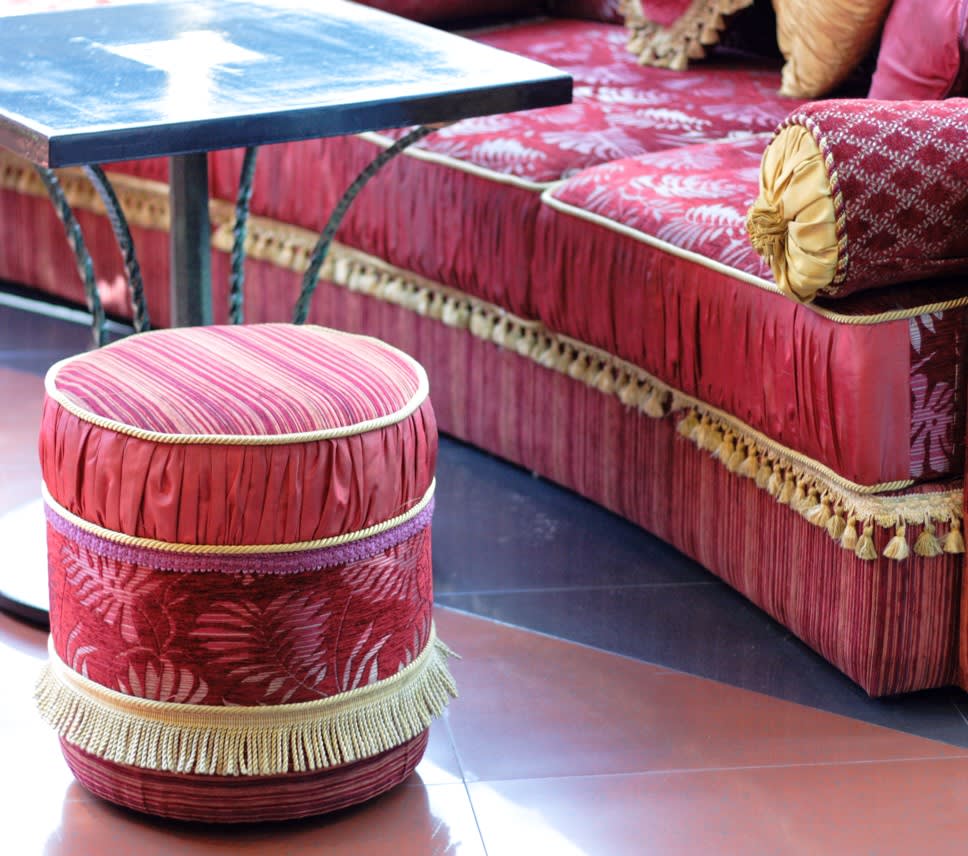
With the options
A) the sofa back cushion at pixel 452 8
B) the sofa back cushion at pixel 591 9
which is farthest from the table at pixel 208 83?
the sofa back cushion at pixel 591 9

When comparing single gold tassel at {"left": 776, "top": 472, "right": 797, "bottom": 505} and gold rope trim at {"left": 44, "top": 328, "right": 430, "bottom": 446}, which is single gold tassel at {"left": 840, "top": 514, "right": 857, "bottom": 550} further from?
gold rope trim at {"left": 44, "top": 328, "right": 430, "bottom": 446}

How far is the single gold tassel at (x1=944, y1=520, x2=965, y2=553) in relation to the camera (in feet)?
5.97

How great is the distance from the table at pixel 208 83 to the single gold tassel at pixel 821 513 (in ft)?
1.79

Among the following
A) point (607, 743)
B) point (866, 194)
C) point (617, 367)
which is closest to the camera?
point (866, 194)

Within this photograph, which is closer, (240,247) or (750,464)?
(750,464)

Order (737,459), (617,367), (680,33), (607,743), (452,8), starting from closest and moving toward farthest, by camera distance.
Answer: (607,743) → (737,459) → (617,367) → (680,33) → (452,8)

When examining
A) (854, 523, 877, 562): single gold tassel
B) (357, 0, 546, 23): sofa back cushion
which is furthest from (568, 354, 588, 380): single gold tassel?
(357, 0, 546, 23): sofa back cushion

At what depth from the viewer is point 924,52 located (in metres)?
2.20

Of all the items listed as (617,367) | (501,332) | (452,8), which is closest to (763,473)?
(617,367)

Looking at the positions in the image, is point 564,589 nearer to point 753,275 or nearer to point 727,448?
point 727,448

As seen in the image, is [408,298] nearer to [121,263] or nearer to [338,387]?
[121,263]

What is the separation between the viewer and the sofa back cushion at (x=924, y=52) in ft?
7.04

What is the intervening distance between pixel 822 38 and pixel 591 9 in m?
0.75

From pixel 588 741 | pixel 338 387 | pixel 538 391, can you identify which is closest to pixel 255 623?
pixel 338 387
